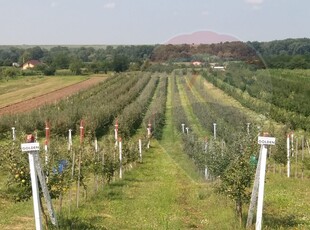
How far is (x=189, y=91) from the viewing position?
13.3 meters

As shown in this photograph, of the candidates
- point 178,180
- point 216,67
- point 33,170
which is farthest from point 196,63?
point 178,180

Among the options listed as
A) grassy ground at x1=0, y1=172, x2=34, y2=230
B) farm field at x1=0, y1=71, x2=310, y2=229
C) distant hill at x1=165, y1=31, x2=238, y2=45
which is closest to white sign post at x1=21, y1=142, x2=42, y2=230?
farm field at x1=0, y1=71, x2=310, y2=229

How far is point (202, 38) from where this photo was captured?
12.4 m

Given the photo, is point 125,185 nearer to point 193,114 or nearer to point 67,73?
point 193,114

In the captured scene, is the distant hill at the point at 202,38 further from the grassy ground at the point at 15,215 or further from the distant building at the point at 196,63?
the grassy ground at the point at 15,215

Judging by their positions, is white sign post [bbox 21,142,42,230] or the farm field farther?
the farm field

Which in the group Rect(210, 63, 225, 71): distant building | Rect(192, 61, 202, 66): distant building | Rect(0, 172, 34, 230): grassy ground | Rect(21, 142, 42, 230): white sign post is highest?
Rect(192, 61, 202, 66): distant building

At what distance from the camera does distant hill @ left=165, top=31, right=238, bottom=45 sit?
1219cm

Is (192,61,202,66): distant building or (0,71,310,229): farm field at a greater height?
(192,61,202,66): distant building

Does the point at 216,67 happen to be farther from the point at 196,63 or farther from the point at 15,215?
the point at 15,215

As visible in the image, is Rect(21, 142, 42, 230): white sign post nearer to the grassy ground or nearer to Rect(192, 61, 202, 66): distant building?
the grassy ground

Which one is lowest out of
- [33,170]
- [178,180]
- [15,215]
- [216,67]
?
[178,180]

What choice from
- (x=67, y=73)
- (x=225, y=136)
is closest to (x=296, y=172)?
(x=225, y=136)

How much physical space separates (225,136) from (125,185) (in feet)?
18.9
